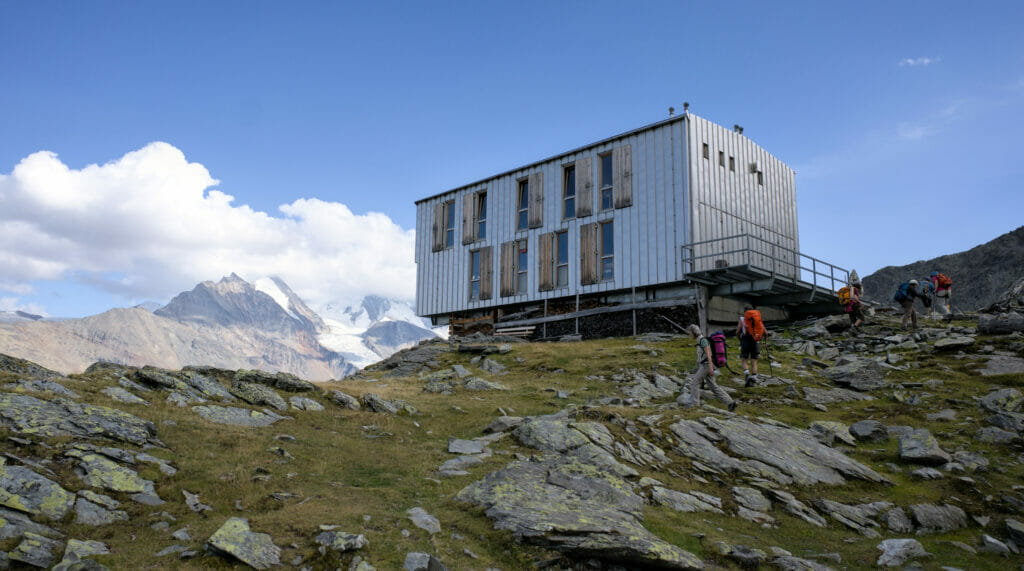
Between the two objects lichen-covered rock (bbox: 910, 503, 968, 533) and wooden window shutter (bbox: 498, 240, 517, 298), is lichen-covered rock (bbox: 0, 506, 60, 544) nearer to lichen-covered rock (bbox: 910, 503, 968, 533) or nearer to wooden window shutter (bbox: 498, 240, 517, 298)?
lichen-covered rock (bbox: 910, 503, 968, 533)

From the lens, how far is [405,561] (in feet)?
24.5

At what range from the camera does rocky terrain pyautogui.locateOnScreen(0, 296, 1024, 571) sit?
7957 mm

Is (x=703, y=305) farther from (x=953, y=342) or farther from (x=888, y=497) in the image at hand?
(x=888, y=497)

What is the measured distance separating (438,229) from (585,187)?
34.0ft

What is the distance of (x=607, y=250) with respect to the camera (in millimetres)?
29609

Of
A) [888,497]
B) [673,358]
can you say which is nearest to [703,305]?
[673,358]

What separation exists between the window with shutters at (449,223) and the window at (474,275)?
196cm

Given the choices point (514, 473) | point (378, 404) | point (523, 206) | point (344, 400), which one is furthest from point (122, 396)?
point (523, 206)

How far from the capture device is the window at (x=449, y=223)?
1437 inches

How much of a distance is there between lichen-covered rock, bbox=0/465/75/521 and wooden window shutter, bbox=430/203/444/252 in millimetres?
28758

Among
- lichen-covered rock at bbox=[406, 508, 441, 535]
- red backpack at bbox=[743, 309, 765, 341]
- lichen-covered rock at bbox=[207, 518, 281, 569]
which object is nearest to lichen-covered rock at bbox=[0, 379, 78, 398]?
lichen-covered rock at bbox=[207, 518, 281, 569]

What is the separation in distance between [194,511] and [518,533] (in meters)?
4.55

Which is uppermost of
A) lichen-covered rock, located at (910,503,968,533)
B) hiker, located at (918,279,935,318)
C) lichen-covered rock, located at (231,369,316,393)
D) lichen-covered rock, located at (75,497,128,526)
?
hiker, located at (918,279,935,318)

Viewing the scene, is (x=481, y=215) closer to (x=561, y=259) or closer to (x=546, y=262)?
(x=546, y=262)
